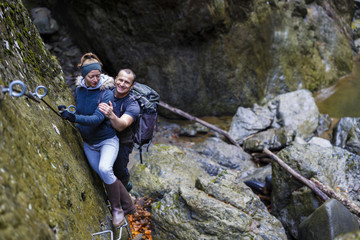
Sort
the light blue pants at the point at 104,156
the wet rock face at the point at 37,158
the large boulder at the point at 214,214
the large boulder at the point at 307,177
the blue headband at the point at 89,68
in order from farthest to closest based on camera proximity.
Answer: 1. the large boulder at the point at 307,177
2. the large boulder at the point at 214,214
3. the light blue pants at the point at 104,156
4. the blue headband at the point at 89,68
5. the wet rock face at the point at 37,158

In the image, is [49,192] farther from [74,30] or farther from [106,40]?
[74,30]

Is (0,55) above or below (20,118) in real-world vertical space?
above

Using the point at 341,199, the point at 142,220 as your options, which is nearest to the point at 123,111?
the point at 142,220

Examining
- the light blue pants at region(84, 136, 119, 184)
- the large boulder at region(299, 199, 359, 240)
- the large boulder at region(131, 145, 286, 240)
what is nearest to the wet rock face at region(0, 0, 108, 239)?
the light blue pants at region(84, 136, 119, 184)

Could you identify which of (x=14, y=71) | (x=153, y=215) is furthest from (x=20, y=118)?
(x=153, y=215)

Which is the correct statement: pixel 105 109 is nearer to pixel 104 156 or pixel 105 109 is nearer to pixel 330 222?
pixel 104 156

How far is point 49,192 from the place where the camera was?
2.61 metres

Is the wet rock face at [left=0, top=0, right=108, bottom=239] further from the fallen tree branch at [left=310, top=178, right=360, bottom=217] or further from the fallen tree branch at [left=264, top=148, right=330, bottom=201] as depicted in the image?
the fallen tree branch at [left=310, top=178, right=360, bottom=217]

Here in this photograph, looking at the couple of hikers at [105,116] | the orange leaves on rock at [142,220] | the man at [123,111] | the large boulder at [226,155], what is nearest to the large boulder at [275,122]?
the large boulder at [226,155]

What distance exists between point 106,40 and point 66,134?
9.88 meters

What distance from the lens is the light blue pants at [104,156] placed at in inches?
145

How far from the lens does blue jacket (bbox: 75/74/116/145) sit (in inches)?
142

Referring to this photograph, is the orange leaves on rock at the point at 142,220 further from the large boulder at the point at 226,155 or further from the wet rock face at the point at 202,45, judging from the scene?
the wet rock face at the point at 202,45

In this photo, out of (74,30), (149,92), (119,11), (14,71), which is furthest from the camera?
(74,30)
